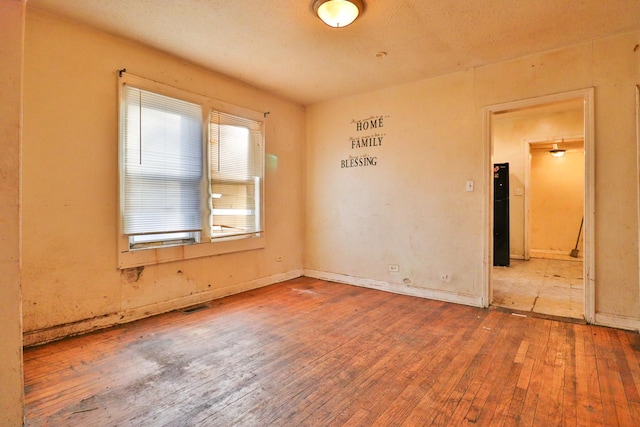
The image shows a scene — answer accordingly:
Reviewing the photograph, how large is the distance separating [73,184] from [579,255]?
8.67 meters

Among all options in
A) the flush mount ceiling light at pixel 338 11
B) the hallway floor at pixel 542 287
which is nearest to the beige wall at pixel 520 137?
the hallway floor at pixel 542 287

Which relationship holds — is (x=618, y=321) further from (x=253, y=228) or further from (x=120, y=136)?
Answer: (x=120, y=136)

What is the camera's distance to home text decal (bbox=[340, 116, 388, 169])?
14.0ft

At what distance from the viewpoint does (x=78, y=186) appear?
2.72 metres

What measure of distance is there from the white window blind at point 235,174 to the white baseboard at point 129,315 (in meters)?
0.69

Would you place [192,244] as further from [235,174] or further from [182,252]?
[235,174]

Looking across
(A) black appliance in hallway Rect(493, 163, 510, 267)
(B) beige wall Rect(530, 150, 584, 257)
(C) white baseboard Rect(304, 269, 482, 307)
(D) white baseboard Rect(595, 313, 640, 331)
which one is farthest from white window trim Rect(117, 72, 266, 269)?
(B) beige wall Rect(530, 150, 584, 257)

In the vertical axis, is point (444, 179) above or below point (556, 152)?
below

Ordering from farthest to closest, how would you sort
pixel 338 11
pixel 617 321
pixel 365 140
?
pixel 365 140 → pixel 617 321 → pixel 338 11

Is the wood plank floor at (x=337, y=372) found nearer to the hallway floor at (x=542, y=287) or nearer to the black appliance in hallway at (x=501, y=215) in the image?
the hallway floor at (x=542, y=287)

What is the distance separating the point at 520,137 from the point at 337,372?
19.9 ft

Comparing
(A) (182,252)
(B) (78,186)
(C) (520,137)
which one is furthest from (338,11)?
(C) (520,137)

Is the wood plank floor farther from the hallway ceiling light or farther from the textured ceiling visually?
the hallway ceiling light

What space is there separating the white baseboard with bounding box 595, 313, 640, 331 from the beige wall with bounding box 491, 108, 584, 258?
3.75 metres
